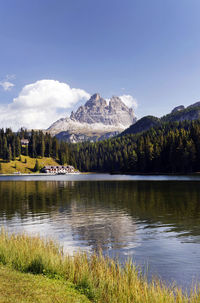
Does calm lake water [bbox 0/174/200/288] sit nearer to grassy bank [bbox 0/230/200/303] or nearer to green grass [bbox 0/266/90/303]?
grassy bank [bbox 0/230/200/303]

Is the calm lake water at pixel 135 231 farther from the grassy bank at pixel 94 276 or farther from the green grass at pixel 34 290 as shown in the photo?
the green grass at pixel 34 290

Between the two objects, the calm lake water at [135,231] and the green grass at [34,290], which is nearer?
the green grass at [34,290]

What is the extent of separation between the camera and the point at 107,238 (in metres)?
24.5

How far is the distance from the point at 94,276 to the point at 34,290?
321 cm

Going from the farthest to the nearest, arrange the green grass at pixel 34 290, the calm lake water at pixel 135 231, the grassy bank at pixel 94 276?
the calm lake water at pixel 135 231
the grassy bank at pixel 94 276
the green grass at pixel 34 290

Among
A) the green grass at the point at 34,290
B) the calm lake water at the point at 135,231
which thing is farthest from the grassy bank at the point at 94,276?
the calm lake water at the point at 135,231

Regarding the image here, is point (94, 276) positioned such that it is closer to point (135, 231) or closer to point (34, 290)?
point (34, 290)

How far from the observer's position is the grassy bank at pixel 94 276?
10285mm

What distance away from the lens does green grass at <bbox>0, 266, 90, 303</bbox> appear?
9836 mm

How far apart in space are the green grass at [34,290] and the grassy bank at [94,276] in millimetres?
593

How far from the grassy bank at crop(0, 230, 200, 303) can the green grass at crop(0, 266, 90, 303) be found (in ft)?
1.95

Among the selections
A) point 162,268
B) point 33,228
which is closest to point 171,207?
point 33,228

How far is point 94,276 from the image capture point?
A: 12703mm

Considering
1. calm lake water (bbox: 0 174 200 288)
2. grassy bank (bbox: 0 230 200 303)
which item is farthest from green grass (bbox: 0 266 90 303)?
calm lake water (bbox: 0 174 200 288)
